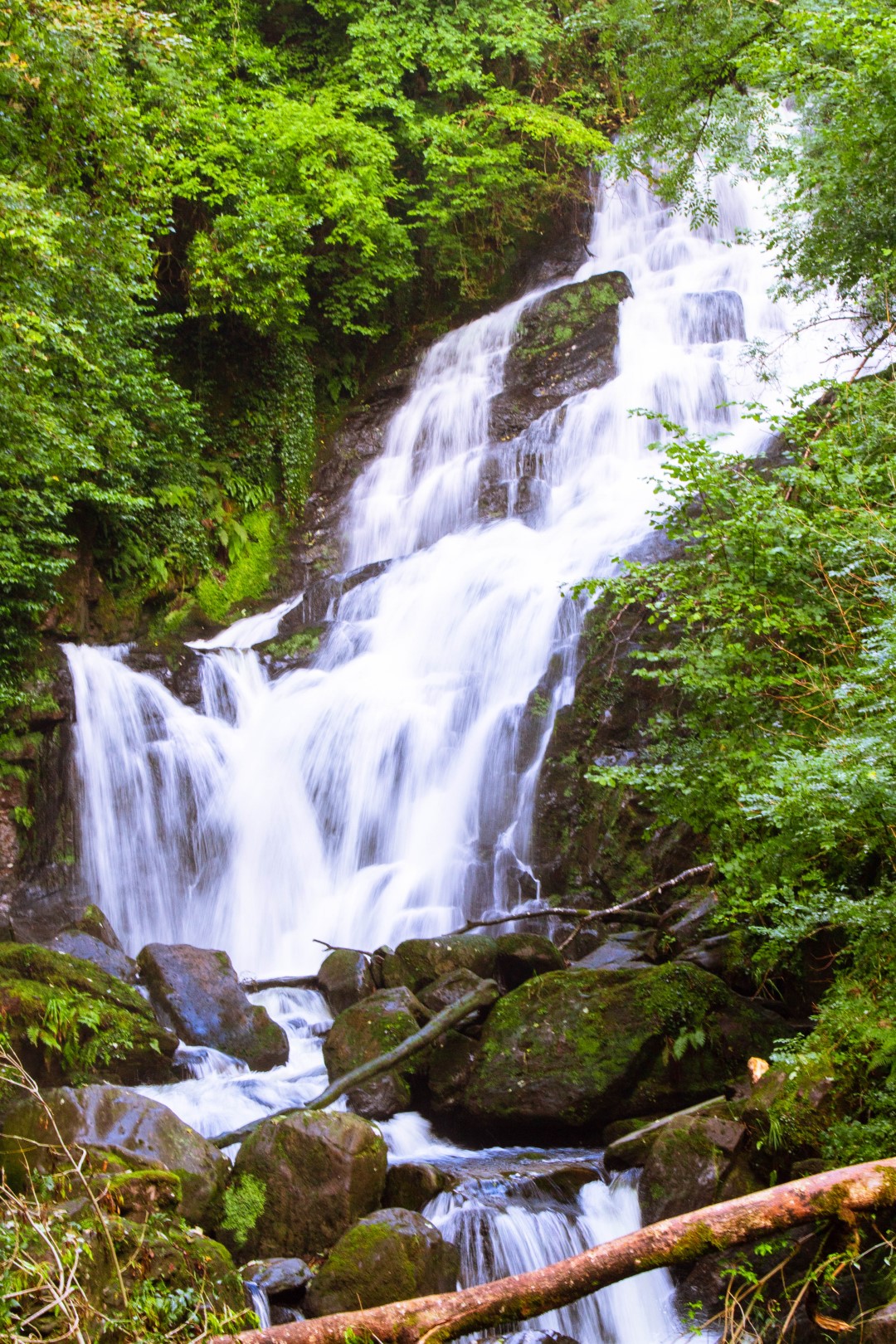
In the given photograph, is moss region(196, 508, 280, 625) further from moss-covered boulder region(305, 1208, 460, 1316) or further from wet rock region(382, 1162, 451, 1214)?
moss-covered boulder region(305, 1208, 460, 1316)

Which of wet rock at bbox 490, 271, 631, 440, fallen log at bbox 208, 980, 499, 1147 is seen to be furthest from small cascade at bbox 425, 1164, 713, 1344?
wet rock at bbox 490, 271, 631, 440

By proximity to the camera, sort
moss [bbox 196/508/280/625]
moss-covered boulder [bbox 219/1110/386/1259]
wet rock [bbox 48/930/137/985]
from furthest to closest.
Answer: moss [bbox 196/508/280/625], wet rock [bbox 48/930/137/985], moss-covered boulder [bbox 219/1110/386/1259]

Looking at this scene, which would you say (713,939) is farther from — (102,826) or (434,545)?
(434,545)

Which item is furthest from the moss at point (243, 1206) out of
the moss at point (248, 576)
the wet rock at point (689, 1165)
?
the moss at point (248, 576)

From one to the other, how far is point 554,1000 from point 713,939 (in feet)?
4.53

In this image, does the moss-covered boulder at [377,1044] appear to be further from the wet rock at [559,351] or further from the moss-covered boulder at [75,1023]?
the wet rock at [559,351]

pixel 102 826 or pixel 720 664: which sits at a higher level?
pixel 720 664

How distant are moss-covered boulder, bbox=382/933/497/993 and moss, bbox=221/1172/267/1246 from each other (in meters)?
2.56

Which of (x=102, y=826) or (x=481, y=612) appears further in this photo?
(x=481, y=612)

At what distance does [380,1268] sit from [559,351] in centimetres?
1505

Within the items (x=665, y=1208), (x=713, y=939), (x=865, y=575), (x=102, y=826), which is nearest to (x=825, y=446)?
(x=865, y=575)

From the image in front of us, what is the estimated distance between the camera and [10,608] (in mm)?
10578

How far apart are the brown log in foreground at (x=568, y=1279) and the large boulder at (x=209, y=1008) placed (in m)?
4.93

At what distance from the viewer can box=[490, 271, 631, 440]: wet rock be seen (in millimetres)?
16172
